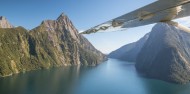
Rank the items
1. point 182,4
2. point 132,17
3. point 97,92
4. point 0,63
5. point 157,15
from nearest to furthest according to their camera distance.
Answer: point 182,4 → point 157,15 → point 132,17 → point 97,92 → point 0,63

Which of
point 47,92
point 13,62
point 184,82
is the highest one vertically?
point 13,62

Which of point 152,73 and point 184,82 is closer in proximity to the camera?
point 184,82

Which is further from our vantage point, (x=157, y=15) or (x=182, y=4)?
(x=157, y=15)

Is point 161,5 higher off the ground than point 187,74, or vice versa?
point 161,5

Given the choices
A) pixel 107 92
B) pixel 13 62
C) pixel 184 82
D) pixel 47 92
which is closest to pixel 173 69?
pixel 184 82

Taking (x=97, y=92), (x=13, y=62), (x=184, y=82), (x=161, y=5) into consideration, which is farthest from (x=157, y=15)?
(x=13, y=62)

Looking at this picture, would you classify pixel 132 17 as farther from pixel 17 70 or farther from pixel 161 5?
pixel 17 70

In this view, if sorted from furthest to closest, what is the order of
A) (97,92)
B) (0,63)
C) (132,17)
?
(0,63)
(97,92)
(132,17)

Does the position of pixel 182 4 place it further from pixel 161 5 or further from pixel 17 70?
pixel 17 70

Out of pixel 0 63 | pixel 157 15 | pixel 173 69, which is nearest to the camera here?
pixel 157 15

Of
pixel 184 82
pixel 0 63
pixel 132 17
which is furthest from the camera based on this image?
pixel 0 63
